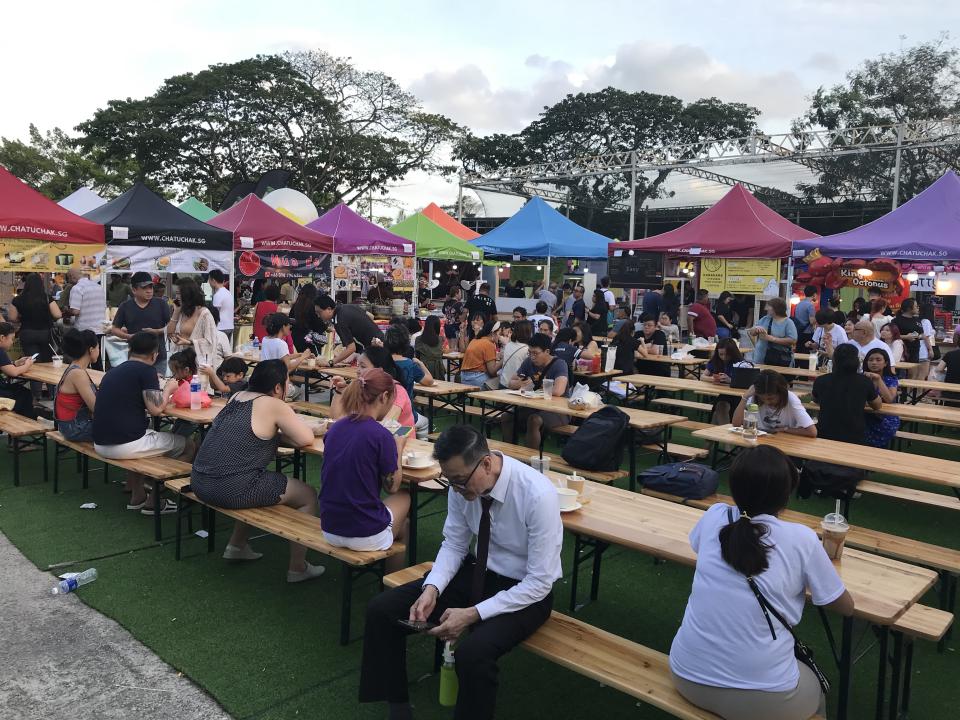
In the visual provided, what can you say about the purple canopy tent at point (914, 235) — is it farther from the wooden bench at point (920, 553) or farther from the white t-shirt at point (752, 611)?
→ the white t-shirt at point (752, 611)

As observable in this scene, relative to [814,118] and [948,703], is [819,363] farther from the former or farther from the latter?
[814,118]

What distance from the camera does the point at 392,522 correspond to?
4109 millimetres

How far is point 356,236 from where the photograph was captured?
14000mm

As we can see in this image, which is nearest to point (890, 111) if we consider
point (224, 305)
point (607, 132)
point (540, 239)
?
point (607, 132)

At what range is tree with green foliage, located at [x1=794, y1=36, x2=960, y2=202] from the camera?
98.7ft

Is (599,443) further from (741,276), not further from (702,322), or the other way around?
(741,276)

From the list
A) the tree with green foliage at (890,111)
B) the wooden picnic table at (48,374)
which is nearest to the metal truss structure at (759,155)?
the tree with green foliage at (890,111)

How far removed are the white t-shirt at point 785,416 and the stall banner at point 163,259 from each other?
820cm

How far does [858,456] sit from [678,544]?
7.82 ft

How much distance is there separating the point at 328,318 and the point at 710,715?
24.2 feet

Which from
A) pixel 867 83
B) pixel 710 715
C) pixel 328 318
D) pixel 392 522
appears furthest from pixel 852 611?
pixel 867 83

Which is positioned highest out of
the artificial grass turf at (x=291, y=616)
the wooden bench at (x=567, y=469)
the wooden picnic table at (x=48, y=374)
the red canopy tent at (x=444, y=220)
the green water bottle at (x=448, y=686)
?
the red canopy tent at (x=444, y=220)

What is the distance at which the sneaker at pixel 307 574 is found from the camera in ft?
14.8

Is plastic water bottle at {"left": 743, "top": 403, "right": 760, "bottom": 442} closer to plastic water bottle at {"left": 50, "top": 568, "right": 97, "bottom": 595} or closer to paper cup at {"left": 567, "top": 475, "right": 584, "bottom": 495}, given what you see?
paper cup at {"left": 567, "top": 475, "right": 584, "bottom": 495}
